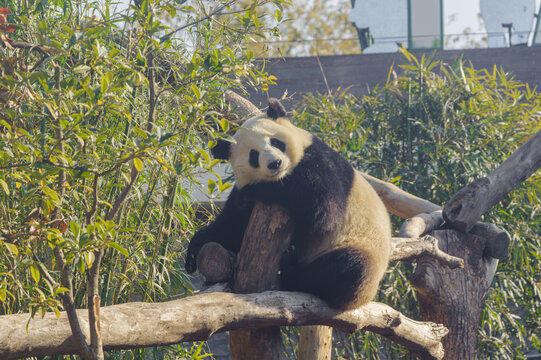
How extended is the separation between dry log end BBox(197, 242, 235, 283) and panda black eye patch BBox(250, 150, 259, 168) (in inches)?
16.6

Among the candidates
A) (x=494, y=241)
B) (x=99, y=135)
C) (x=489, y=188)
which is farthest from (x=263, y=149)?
(x=494, y=241)

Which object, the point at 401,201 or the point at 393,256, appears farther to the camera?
the point at 401,201

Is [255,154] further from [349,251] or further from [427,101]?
[427,101]

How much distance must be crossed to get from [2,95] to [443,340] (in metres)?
2.78

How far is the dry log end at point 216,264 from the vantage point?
8.41ft

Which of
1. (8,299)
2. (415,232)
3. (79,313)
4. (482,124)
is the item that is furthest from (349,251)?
(482,124)

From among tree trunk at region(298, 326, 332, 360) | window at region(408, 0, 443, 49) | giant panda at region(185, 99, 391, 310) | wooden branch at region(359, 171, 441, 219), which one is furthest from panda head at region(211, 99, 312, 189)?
window at region(408, 0, 443, 49)

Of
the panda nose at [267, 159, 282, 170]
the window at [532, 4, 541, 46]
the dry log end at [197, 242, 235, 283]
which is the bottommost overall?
the dry log end at [197, 242, 235, 283]

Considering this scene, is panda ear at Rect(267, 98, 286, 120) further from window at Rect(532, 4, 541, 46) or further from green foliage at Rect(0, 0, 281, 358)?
window at Rect(532, 4, 541, 46)

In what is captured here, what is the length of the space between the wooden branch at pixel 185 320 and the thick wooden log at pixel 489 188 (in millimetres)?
943

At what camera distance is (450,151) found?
171 inches

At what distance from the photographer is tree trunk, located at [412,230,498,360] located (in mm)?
3463

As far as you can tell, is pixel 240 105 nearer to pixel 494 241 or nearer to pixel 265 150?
pixel 265 150

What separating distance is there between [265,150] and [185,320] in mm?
989
